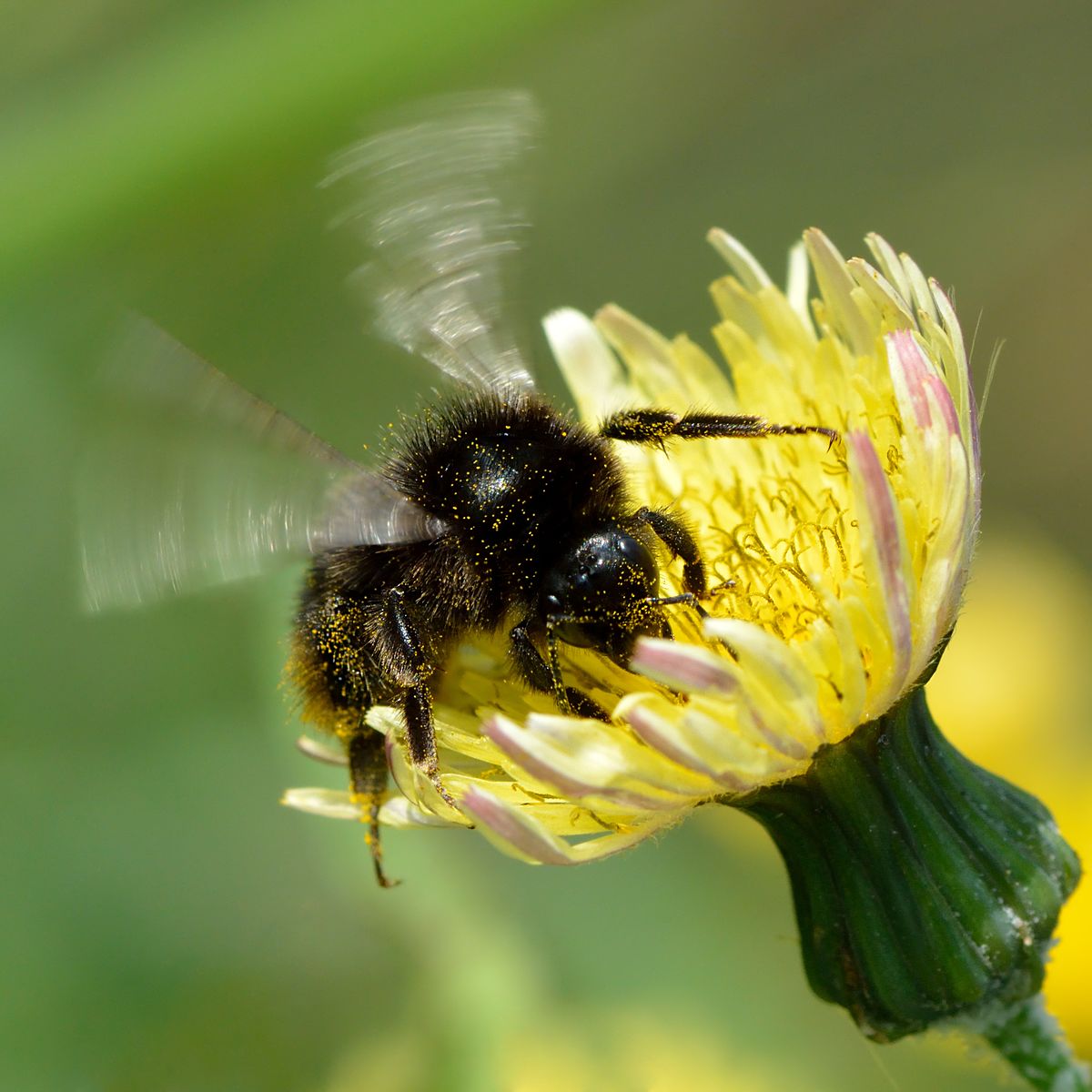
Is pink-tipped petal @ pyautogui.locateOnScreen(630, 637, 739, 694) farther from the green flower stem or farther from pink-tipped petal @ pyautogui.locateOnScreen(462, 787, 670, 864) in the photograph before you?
the green flower stem

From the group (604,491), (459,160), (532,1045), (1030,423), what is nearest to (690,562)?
Result: (604,491)

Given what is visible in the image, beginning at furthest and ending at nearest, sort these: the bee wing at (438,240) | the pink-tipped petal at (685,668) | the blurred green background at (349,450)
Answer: the blurred green background at (349,450), the bee wing at (438,240), the pink-tipped petal at (685,668)

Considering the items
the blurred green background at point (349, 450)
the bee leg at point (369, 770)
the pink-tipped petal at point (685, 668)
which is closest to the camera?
the pink-tipped petal at point (685, 668)

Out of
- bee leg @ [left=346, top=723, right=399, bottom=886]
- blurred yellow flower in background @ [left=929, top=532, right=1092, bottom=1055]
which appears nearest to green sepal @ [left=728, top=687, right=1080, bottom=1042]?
bee leg @ [left=346, top=723, right=399, bottom=886]

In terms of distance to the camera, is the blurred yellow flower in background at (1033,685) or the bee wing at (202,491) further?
the blurred yellow flower in background at (1033,685)

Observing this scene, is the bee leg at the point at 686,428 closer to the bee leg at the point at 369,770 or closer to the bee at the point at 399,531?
the bee at the point at 399,531

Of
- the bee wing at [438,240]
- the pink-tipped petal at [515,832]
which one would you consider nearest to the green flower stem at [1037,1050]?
the pink-tipped petal at [515,832]

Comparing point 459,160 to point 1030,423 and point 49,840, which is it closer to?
point 49,840
